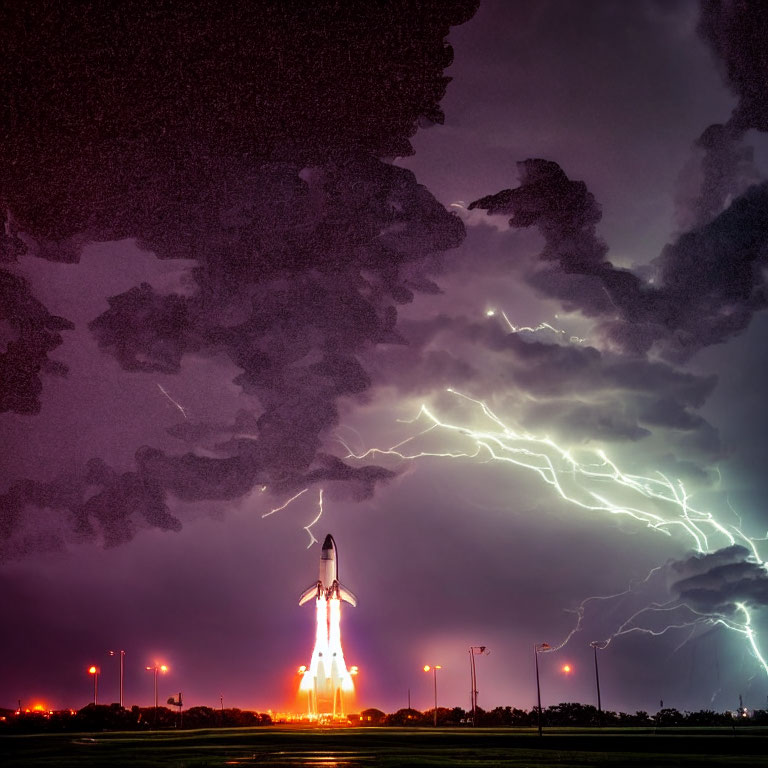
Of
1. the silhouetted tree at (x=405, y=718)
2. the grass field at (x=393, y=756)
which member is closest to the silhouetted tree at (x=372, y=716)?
the silhouetted tree at (x=405, y=718)

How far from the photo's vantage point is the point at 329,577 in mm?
89625

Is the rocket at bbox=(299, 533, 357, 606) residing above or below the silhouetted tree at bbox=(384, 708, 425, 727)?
above

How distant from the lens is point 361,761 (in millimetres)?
23500

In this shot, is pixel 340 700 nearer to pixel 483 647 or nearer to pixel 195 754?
pixel 483 647

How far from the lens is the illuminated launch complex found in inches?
3346

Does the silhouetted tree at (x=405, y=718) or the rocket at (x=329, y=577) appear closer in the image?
the silhouetted tree at (x=405, y=718)

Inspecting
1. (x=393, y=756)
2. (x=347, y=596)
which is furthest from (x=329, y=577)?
(x=393, y=756)

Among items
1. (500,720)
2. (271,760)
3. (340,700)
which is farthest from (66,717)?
(271,760)

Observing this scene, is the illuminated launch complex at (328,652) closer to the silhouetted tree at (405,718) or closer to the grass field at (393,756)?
the silhouetted tree at (405,718)

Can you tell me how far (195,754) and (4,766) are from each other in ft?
22.1

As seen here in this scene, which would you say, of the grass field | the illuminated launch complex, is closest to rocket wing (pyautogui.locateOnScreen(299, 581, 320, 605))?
the illuminated launch complex

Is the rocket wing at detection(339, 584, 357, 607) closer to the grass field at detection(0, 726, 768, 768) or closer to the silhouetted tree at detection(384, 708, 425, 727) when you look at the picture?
the silhouetted tree at detection(384, 708, 425, 727)

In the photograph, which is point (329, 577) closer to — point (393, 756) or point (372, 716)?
point (372, 716)

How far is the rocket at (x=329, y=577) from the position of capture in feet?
293
